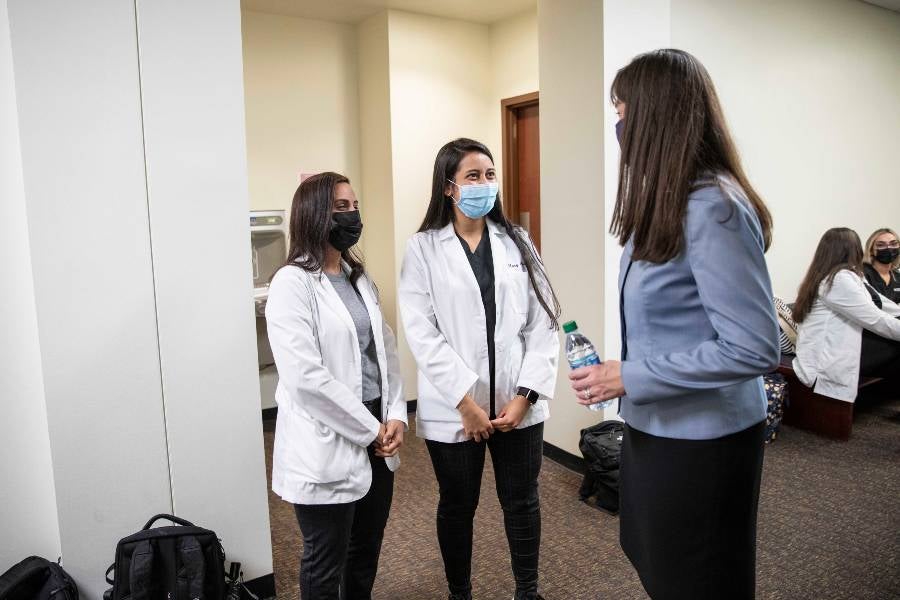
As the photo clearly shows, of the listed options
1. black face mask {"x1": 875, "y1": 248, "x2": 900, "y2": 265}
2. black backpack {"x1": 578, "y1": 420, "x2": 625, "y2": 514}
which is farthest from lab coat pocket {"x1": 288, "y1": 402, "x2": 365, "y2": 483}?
black face mask {"x1": 875, "y1": 248, "x2": 900, "y2": 265}

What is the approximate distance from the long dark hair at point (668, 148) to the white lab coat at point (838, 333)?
2.90 metres

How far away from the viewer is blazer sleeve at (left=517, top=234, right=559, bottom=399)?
6.75 ft

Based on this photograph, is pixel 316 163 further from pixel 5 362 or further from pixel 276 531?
pixel 5 362

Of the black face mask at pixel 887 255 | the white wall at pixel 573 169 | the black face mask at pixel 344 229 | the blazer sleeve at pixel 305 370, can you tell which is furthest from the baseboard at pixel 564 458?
the black face mask at pixel 887 255

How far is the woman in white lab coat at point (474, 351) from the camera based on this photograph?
2.03 metres

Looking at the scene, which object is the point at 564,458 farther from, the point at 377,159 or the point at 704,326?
the point at 704,326

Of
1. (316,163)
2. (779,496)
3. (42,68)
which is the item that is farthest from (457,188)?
(316,163)

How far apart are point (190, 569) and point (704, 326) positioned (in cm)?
163

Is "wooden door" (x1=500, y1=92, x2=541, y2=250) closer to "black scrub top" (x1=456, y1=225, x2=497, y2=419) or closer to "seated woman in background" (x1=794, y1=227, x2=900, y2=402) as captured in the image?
"seated woman in background" (x1=794, y1=227, x2=900, y2=402)

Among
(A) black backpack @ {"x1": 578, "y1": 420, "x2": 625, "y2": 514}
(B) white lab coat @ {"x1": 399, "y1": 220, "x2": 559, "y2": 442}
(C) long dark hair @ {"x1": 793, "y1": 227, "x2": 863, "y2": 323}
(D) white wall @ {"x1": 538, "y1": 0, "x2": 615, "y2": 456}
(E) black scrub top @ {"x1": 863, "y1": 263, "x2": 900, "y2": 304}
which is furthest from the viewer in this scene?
(E) black scrub top @ {"x1": 863, "y1": 263, "x2": 900, "y2": 304}

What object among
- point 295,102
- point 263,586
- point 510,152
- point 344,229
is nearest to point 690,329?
point 344,229

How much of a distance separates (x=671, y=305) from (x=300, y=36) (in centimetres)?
404

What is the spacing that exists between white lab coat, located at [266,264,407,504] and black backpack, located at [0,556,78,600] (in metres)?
0.73

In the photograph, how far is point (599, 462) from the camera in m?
3.11
